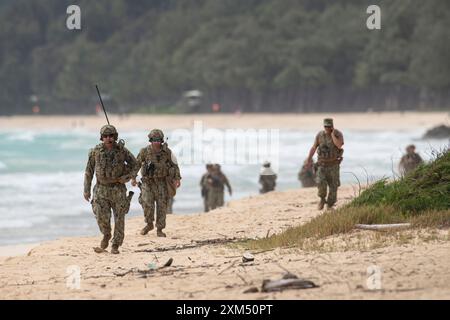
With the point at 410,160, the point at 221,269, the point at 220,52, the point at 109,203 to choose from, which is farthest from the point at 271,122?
the point at 221,269

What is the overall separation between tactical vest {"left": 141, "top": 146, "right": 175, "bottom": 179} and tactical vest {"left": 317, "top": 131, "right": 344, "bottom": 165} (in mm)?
2931

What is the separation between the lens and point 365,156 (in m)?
47.8

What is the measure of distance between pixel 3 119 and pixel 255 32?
4110cm

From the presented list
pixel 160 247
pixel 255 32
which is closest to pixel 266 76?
pixel 255 32

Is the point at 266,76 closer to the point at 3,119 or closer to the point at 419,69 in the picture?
the point at 419,69

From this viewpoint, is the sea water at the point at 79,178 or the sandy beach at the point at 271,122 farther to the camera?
the sandy beach at the point at 271,122

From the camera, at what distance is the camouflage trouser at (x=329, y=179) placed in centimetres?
1642

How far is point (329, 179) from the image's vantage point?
16.5 metres

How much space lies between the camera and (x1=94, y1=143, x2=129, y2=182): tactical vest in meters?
12.4

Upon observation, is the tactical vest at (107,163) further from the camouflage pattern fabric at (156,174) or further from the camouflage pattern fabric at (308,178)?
the camouflage pattern fabric at (308,178)

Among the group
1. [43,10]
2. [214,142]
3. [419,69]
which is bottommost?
[214,142]

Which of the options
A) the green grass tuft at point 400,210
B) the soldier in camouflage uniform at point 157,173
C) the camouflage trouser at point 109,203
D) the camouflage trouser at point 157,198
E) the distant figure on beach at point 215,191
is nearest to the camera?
the green grass tuft at point 400,210

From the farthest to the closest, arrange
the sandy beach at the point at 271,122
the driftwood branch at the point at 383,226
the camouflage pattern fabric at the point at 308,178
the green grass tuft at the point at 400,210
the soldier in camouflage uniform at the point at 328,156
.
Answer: the sandy beach at the point at 271,122, the camouflage pattern fabric at the point at 308,178, the soldier in camouflage uniform at the point at 328,156, the green grass tuft at the point at 400,210, the driftwood branch at the point at 383,226

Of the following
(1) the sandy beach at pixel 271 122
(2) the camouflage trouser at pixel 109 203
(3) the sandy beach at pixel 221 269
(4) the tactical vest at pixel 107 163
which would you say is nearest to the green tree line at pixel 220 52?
(1) the sandy beach at pixel 271 122
